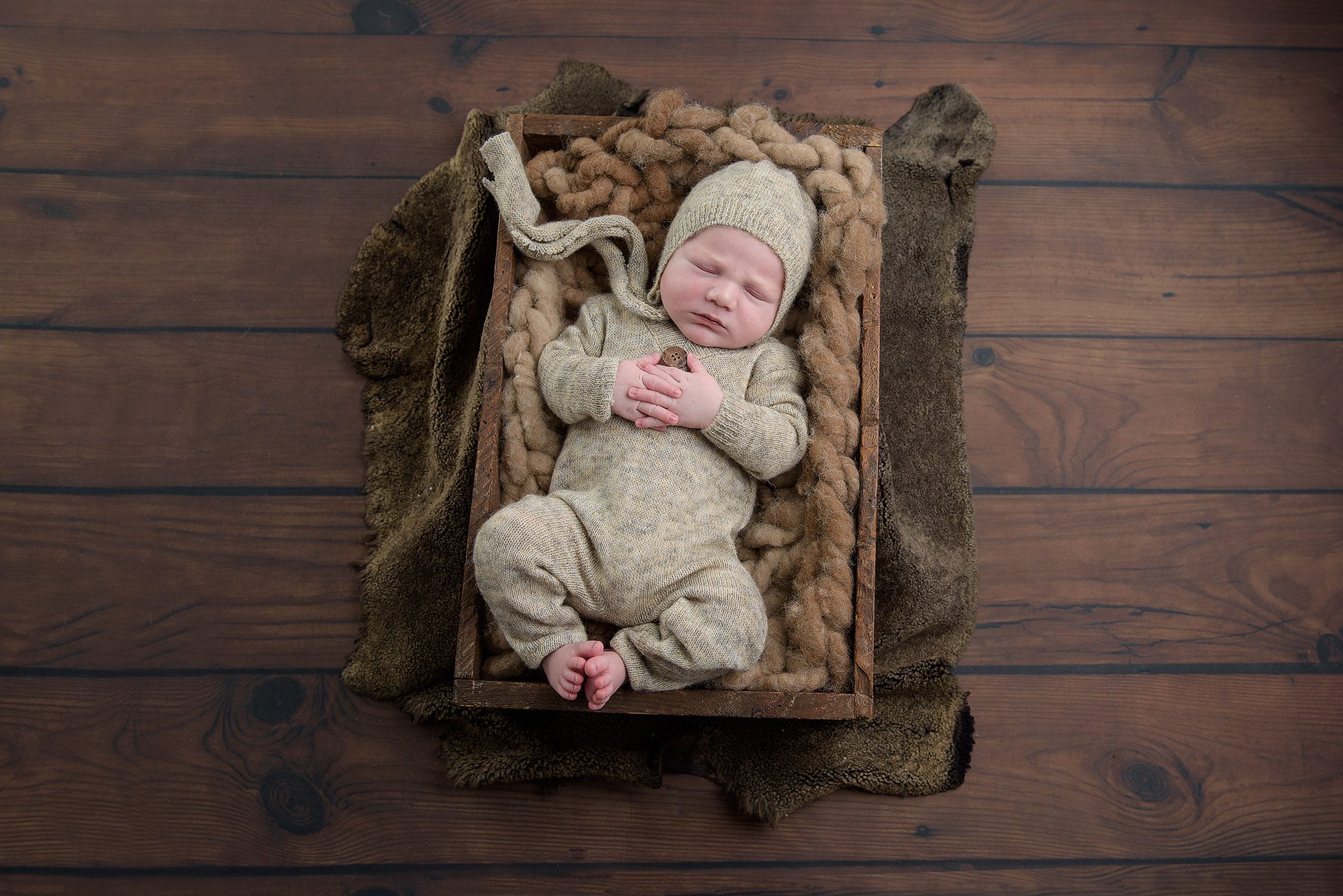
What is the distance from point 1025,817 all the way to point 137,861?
1111mm

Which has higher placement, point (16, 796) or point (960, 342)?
point (960, 342)

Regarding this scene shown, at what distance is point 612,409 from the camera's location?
3.52ft

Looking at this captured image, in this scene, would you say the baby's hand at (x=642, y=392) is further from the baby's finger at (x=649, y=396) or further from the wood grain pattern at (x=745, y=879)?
the wood grain pattern at (x=745, y=879)

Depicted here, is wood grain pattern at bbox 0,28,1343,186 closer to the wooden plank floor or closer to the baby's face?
the wooden plank floor

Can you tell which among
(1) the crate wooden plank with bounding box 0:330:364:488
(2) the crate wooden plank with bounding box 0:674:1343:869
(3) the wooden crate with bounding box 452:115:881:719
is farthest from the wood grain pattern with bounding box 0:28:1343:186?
(2) the crate wooden plank with bounding box 0:674:1343:869

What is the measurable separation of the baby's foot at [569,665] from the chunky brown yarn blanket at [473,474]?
21 cm

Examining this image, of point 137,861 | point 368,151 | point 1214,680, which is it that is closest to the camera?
point 137,861

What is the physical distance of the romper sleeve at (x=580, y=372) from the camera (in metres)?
1.06

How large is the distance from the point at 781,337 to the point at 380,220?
0.62 metres

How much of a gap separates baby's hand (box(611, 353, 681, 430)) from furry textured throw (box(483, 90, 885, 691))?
119 millimetres

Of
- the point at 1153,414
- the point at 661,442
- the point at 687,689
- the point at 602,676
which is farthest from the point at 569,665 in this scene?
the point at 1153,414

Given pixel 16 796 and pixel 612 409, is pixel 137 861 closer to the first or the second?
pixel 16 796

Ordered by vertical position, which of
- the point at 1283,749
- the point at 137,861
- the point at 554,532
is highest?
the point at 554,532

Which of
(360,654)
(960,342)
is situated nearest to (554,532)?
(360,654)
